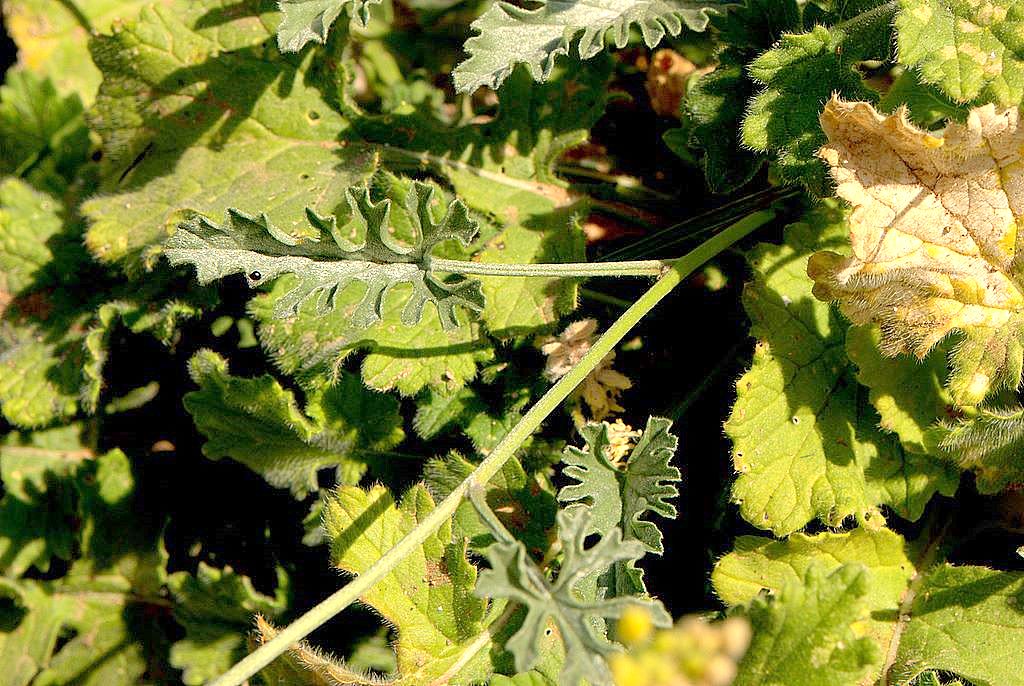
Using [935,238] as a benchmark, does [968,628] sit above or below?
below

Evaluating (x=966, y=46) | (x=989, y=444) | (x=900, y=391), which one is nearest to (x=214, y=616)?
(x=900, y=391)

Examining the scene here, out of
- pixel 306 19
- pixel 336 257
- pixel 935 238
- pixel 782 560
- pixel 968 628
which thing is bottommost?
pixel 968 628

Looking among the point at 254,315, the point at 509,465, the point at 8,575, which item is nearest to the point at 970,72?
the point at 509,465

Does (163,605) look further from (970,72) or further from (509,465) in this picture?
(970,72)

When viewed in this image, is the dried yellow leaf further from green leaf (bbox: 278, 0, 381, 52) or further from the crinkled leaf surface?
green leaf (bbox: 278, 0, 381, 52)

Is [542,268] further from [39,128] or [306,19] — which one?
[39,128]

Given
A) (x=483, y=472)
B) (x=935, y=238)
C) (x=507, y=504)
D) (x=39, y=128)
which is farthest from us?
(x=39, y=128)
